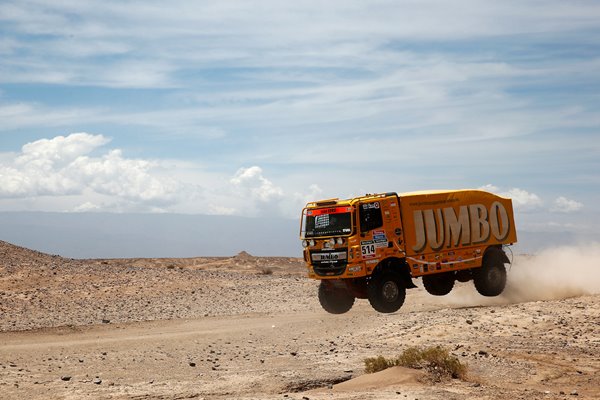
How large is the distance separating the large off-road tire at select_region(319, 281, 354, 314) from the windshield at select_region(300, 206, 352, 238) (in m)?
2.59

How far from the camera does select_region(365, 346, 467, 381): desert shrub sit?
16641 millimetres

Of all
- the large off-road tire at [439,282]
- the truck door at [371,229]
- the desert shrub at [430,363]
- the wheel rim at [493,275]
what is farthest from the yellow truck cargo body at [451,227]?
the desert shrub at [430,363]

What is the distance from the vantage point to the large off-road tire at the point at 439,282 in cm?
2520

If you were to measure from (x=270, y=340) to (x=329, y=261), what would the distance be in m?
3.08

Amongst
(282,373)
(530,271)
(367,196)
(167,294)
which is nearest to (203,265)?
(167,294)

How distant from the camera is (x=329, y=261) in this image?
22.7 meters

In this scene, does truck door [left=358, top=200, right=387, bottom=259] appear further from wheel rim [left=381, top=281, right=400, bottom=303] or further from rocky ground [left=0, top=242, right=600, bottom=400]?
rocky ground [left=0, top=242, right=600, bottom=400]

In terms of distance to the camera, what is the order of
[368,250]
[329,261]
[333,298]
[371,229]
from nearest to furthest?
[368,250] < [371,229] < [329,261] < [333,298]

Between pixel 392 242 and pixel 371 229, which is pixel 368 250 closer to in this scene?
A: pixel 371 229

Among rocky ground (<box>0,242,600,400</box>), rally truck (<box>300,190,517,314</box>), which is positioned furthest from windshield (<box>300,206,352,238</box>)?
rocky ground (<box>0,242,600,400</box>)

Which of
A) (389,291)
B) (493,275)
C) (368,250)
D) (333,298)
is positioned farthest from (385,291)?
(493,275)

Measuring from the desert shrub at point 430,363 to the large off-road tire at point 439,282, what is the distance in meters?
8.03

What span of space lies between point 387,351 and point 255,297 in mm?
17351

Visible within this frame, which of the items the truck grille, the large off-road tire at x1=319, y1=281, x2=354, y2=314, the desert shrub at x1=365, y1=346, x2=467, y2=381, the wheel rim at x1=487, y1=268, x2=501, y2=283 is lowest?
the desert shrub at x1=365, y1=346, x2=467, y2=381
